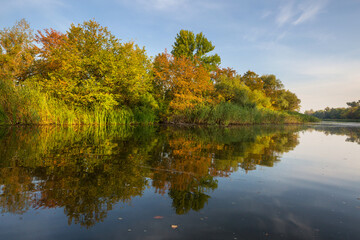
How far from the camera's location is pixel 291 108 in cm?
4850

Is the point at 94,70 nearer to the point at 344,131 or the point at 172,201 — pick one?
the point at 172,201

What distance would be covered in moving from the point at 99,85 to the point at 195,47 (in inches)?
827

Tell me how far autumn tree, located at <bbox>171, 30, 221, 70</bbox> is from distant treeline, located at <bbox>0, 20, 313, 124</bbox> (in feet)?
24.3

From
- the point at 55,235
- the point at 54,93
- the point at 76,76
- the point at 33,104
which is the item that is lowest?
the point at 55,235

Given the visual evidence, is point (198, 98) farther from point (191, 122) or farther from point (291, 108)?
point (291, 108)

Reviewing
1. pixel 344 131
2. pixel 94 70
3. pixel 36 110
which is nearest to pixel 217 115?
pixel 344 131

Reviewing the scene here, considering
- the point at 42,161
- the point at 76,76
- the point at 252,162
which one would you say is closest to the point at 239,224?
the point at 252,162

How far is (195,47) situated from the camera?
3306cm

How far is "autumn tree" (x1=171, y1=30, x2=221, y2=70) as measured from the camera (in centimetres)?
3206

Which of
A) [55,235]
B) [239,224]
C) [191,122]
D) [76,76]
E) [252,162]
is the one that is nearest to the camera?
[55,235]

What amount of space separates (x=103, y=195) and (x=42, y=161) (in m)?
2.30

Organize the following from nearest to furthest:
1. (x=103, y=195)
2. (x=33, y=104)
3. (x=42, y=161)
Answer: (x=103, y=195), (x=42, y=161), (x=33, y=104)

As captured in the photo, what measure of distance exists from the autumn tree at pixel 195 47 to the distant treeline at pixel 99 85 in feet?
24.3

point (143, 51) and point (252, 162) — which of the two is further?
point (143, 51)
